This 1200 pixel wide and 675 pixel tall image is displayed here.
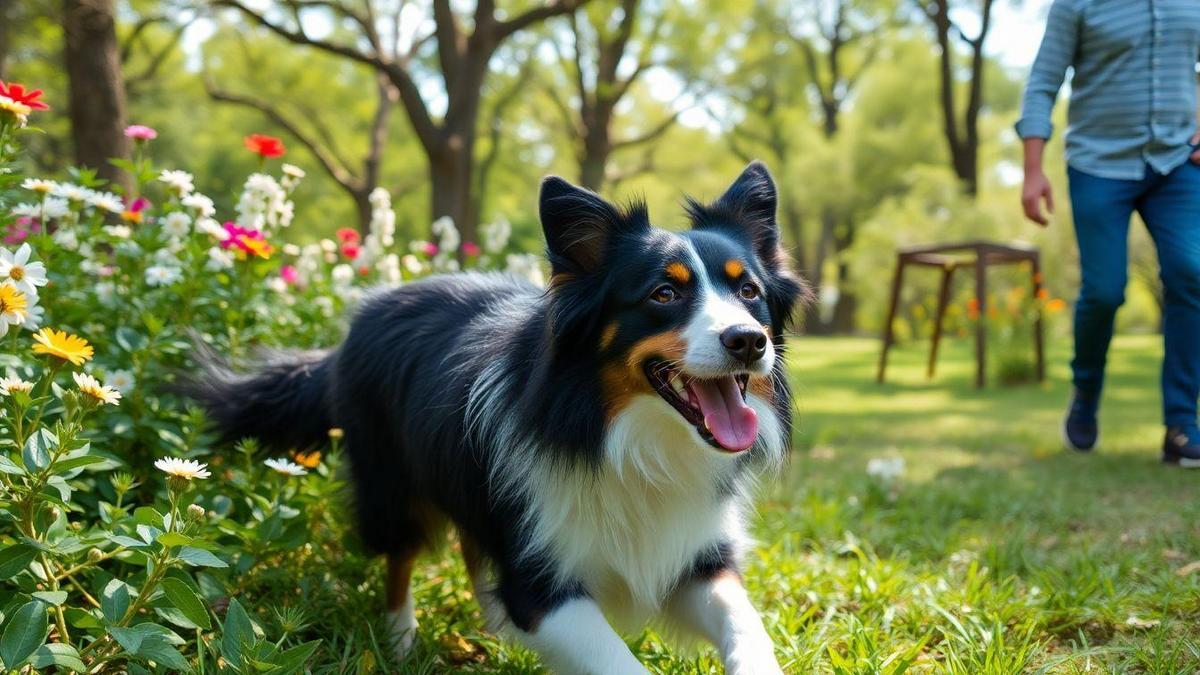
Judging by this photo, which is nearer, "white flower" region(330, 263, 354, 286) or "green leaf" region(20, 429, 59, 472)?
"green leaf" region(20, 429, 59, 472)

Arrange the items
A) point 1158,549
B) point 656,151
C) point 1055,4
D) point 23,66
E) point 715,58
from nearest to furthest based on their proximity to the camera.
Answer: point 1158,549
point 1055,4
point 23,66
point 715,58
point 656,151

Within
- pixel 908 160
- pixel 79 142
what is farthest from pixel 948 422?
pixel 908 160

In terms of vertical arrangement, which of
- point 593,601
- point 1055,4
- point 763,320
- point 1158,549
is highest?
point 1055,4

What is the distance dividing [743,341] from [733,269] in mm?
376

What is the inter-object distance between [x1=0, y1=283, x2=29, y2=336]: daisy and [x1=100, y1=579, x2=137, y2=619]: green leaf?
0.61 meters

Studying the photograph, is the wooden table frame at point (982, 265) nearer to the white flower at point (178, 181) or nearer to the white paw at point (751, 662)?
the white flower at point (178, 181)

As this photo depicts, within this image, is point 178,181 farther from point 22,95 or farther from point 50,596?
point 50,596

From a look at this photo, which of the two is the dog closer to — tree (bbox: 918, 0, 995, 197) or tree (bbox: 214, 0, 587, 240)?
tree (bbox: 214, 0, 587, 240)

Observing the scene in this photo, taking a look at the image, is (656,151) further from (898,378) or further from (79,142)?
(79,142)

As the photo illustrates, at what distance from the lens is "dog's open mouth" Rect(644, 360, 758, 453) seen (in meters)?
2.31

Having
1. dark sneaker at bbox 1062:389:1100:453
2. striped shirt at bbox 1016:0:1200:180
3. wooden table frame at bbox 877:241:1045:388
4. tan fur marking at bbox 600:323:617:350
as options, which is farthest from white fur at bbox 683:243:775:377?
wooden table frame at bbox 877:241:1045:388

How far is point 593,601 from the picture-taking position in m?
2.41

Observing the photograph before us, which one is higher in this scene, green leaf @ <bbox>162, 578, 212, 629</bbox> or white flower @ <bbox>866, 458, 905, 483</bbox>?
green leaf @ <bbox>162, 578, 212, 629</bbox>

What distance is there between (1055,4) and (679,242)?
10.2ft
